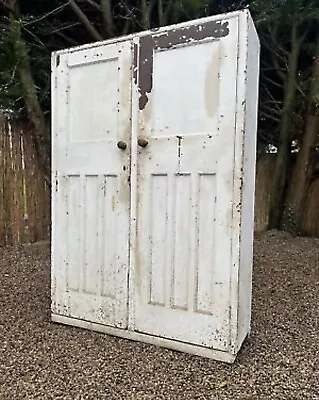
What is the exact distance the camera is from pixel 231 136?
1613 millimetres

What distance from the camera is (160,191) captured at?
1.80 metres

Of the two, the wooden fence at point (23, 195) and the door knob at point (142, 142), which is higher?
the door knob at point (142, 142)

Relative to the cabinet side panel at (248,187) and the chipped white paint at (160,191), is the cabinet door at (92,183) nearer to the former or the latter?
the chipped white paint at (160,191)

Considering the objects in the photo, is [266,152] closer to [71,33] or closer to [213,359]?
[71,33]

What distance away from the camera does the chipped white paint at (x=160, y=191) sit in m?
1.63

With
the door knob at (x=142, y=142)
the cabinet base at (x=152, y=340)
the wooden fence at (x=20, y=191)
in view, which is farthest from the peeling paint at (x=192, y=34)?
the wooden fence at (x=20, y=191)

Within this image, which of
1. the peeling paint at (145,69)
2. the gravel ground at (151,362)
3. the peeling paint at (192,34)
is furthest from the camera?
the peeling paint at (145,69)

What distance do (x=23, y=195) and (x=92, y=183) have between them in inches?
96.3

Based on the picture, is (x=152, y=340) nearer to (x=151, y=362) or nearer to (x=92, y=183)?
(x=151, y=362)

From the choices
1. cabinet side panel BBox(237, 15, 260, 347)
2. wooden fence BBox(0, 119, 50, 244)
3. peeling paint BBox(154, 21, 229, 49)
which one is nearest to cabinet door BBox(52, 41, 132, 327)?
peeling paint BBox(154, 21, 229, 49)

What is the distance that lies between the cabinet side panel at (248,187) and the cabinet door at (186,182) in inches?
2.5

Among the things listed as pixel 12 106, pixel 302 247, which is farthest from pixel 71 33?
pixel 302 247

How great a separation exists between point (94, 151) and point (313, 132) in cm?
294

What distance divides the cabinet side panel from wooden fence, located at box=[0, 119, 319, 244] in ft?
9.01
